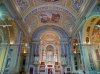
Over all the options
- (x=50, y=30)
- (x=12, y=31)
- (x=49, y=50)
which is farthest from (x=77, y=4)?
(x=49, y=50)

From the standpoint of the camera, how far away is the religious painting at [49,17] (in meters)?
17.3

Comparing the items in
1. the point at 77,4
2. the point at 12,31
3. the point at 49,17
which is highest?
the point at 49,17

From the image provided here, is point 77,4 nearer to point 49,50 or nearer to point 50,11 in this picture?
point 50,11

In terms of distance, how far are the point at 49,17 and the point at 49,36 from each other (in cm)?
512

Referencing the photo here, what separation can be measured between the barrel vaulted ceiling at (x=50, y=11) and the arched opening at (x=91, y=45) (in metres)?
1.82

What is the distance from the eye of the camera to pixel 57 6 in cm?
1480

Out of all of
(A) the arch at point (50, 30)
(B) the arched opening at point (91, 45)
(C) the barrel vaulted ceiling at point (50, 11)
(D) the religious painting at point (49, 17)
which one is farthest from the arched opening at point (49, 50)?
(B) the arched opening at point (91, 45)

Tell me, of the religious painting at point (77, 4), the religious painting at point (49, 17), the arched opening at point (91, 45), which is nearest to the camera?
the arched opening at point (91, 45)

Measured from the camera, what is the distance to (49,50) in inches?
826

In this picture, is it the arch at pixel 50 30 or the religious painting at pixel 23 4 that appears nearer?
the religious painting at pixel 23 4

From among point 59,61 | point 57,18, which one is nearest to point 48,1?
point 57,18

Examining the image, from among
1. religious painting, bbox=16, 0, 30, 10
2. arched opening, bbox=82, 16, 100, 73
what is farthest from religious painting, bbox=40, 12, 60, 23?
arched opening, bbox=82, 16, 100, 73

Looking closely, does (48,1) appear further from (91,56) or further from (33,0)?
(91,56)

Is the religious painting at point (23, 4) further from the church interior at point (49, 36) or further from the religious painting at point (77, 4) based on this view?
the religious painting at point (77, 4)
